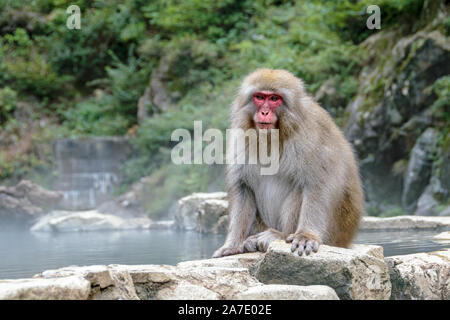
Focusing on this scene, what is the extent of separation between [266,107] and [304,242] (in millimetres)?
838

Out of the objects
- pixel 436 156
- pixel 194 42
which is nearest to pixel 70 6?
pixel 194 42

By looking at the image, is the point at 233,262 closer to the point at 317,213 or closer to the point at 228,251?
the point at 228,251

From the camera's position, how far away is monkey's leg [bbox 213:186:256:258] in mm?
3553

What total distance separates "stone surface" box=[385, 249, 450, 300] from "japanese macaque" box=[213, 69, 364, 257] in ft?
1.49

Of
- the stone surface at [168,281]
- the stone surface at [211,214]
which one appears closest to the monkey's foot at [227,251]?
the stone surface at [168,281]

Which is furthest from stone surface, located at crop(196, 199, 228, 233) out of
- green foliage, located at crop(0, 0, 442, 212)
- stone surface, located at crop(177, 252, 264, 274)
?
stone surface, located at crop(177, 252, 264, 274)

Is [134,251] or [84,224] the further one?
[84,224]

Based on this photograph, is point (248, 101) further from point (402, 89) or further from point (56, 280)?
point (402, 89)

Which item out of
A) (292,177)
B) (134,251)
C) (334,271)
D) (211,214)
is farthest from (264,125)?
(211,214)

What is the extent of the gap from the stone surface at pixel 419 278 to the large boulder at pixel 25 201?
27.5 feet

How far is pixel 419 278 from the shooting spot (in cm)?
292

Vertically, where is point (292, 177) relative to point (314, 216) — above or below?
above
